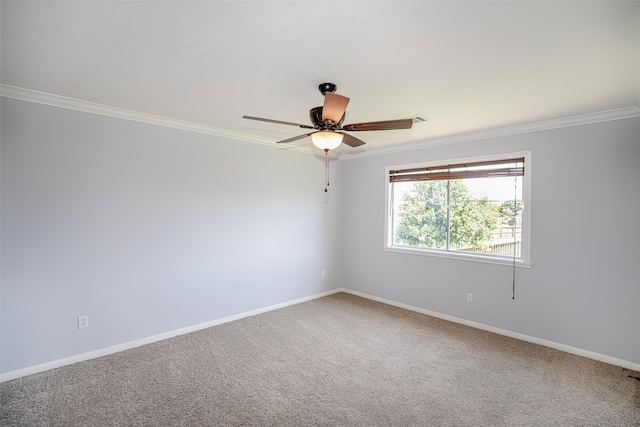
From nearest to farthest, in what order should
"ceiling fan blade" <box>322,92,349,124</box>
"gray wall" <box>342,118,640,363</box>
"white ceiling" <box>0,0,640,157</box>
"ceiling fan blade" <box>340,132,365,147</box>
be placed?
"white ceiling" <box>0,0,640,157</box> < "ceiling fan blade" <box>322,92,349,124</box> < "ceiling fan blade" <box>340,132,365,147</box> < "gray wall" <box>342,118,640,363</box>

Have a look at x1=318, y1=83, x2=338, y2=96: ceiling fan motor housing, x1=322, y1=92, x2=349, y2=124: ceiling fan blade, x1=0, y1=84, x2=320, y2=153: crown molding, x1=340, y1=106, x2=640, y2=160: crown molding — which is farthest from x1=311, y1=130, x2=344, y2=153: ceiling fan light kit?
x1=340, y1=106, x2=640, y2=160: crown molding

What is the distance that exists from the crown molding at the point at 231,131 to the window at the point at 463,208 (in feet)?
0.93

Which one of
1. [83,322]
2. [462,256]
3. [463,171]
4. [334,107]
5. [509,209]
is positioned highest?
[334,107]

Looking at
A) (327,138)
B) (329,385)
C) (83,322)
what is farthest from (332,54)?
(83,322)

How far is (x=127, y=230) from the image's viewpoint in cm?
320

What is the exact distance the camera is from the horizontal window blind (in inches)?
142

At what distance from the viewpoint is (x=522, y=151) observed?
351 cm

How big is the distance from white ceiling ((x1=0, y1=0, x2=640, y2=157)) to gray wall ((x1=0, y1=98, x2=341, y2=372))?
0.49m

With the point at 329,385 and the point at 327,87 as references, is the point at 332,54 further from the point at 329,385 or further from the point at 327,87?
the point at 329,385

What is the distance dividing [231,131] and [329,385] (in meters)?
3.04

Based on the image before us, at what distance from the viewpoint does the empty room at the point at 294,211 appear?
5.89 ft

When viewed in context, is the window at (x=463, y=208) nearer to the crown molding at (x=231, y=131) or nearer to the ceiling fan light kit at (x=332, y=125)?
the crown molding at (x=231, y=131)

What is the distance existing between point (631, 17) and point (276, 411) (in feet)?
10.3

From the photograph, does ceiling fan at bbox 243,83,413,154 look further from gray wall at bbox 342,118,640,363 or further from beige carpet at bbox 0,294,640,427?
gray wall at bbox 342,118,640,363
